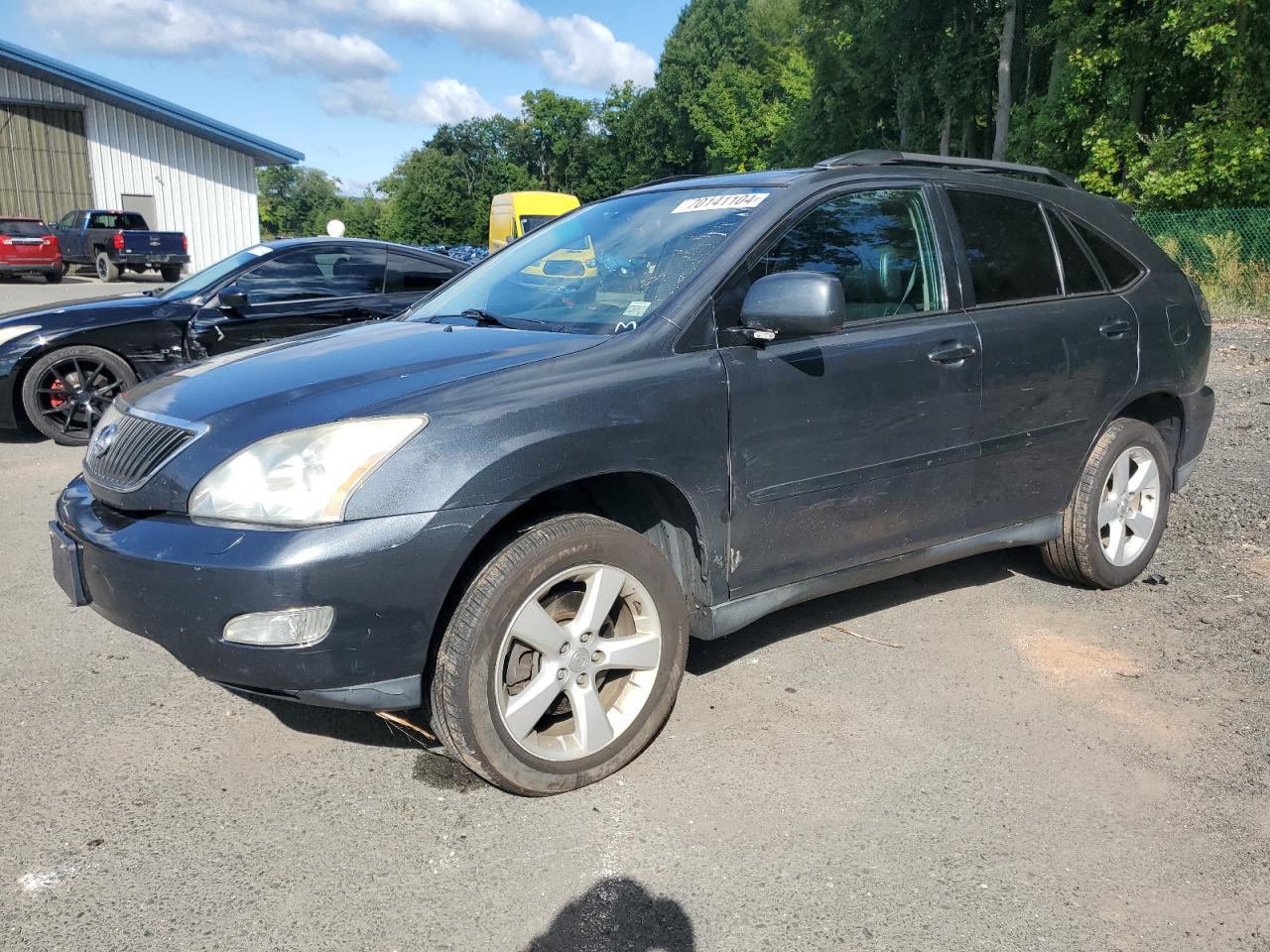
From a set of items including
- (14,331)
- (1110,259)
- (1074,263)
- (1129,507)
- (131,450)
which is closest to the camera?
(131,450)

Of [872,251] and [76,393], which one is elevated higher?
[872,251]

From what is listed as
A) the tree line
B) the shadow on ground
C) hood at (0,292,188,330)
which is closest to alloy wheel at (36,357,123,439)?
hood at (0,292,188,330)

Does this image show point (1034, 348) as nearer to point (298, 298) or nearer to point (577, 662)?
point (577, 662)

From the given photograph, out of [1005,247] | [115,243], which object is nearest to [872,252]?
[1005,247]

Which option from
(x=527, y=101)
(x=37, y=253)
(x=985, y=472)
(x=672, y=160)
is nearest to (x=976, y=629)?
(x=985, y=472)

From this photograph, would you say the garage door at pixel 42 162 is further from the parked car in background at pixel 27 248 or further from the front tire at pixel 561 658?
the front tire at pixel 561 658

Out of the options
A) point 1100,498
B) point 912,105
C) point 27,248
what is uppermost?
point 912,105

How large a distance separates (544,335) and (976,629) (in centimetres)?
226

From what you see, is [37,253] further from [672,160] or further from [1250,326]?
[672,160]

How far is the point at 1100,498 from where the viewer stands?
4.35 metres

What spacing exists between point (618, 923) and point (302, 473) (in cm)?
136

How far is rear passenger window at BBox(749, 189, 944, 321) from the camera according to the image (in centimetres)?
346

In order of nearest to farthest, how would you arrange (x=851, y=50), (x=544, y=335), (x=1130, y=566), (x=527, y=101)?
(x=544, y=335) → (x=1130, y=566) → (x=851, y=50) → (x=527, y=101)

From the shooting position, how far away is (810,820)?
9.14 feet
